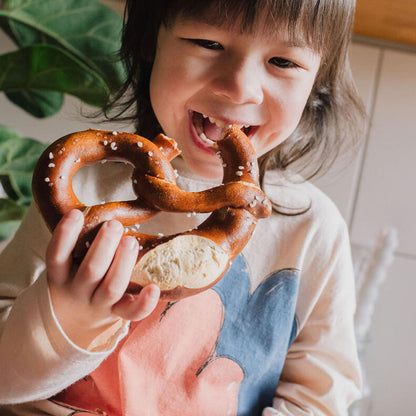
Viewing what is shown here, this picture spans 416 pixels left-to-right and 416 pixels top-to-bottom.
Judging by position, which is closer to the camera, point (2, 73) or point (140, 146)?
point (140, 146)

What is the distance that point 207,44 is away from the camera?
0.67 metres

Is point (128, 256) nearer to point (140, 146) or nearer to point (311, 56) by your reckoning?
point (140, 146)

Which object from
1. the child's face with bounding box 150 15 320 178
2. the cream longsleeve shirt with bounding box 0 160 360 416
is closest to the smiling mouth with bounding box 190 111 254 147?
the child's face with bounding box 150 15 320 178

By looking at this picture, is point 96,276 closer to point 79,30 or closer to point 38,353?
point 38,353

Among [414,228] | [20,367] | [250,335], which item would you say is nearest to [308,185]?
[250,335]

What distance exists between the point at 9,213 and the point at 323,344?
2.28 ft

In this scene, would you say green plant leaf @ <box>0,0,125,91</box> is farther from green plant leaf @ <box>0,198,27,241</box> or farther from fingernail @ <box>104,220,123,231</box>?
fingernail @ <box>104,220,123,231</box>

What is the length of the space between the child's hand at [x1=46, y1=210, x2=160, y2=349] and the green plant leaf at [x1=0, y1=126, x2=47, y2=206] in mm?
628

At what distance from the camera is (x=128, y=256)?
49 centimetres

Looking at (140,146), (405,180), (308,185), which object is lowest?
(405,180)

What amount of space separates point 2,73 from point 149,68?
0.39m

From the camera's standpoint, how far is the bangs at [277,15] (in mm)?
627

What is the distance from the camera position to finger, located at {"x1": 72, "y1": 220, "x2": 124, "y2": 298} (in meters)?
0.48

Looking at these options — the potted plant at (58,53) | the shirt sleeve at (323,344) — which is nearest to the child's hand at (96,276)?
the shirt sleeve at (323,344)
